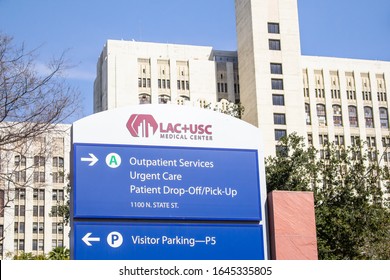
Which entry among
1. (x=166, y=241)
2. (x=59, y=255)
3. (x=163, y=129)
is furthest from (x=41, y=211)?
(x=166, y=241)

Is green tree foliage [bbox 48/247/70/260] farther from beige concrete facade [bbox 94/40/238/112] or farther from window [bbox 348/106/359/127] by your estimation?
window [bbox 348/106/359/127]

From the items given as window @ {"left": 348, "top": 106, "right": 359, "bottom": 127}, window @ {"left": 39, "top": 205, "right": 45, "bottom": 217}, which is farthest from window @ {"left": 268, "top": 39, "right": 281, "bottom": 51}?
window @ {"left": 39, "top": 205, "right": 45, "bottom": 217}

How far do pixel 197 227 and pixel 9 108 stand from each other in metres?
4.43

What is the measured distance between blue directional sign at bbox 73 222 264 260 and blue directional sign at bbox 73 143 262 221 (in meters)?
0.23

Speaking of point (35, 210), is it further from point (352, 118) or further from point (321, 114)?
point (352, 118)

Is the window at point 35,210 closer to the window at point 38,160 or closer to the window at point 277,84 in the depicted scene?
the window at point 277,84

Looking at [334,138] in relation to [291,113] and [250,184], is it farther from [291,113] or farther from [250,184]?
[250,184]

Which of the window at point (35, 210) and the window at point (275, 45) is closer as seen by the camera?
the window at point (275, 45)

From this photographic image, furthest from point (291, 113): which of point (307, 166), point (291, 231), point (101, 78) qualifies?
point (291, 231)

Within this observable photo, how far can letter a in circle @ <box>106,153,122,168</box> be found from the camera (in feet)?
53.4

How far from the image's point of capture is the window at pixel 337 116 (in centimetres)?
10388

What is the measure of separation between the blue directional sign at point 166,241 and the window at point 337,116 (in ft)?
291

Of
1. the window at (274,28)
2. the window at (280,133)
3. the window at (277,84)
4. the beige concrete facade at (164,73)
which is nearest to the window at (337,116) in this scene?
the beige concrete facade at (164,73)
